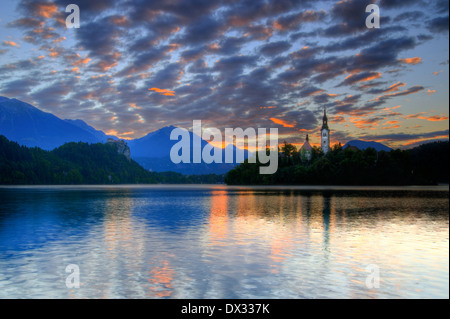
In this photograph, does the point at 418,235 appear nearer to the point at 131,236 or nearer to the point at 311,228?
the point at 311,228

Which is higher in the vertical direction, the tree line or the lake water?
the tree line

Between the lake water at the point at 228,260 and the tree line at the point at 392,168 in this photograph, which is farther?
the tree line at the point at 392,168

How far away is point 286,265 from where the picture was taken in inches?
798

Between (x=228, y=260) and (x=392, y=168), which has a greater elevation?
(x=392, y=168)

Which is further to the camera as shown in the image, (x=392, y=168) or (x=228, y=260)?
(x=392, y=168)

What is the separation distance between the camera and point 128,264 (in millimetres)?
20406

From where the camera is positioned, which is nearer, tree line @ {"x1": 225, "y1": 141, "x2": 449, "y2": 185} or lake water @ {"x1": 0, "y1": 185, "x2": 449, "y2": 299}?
lake water @ {"x1": 0, "y1": 185, "x2": 449, "y2": 299}

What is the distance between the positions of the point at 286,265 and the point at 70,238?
18105mm

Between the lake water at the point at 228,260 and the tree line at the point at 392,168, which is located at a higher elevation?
the tree line at the point at 392,168
